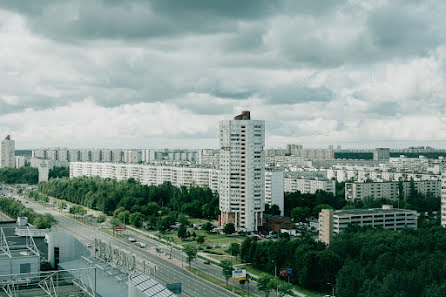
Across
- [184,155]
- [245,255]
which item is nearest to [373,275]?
[245,255]

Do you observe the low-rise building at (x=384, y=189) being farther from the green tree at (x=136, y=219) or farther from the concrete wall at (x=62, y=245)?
the concrete wall at (x=62, y=245)

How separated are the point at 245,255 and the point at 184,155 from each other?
99050 mm

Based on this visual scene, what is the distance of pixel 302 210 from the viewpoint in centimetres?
4128

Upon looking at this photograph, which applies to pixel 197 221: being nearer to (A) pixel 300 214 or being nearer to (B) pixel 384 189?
(A) pixel 300 214

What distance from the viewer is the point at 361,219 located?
1320 inches

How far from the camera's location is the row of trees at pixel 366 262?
710 inches

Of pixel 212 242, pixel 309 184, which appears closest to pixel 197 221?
pixel 212 242

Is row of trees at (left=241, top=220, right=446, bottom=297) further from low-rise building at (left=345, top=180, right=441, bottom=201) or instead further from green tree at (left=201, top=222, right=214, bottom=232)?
low-rise building at (left=345, top=180, right=441, bottom=201)

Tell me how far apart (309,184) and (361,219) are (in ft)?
74.9

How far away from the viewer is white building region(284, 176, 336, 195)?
2126 inches

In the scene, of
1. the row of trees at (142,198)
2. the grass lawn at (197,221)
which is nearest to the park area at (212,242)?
the grass lawn at (197,221)

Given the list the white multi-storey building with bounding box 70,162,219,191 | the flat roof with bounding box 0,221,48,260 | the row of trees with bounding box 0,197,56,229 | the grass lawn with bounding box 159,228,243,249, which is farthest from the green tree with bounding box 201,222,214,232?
the flat roof with bounding box 0,221,48,260

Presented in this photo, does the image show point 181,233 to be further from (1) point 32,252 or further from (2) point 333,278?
(1) point 32,252

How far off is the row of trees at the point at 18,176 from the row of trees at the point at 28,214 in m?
33.3
